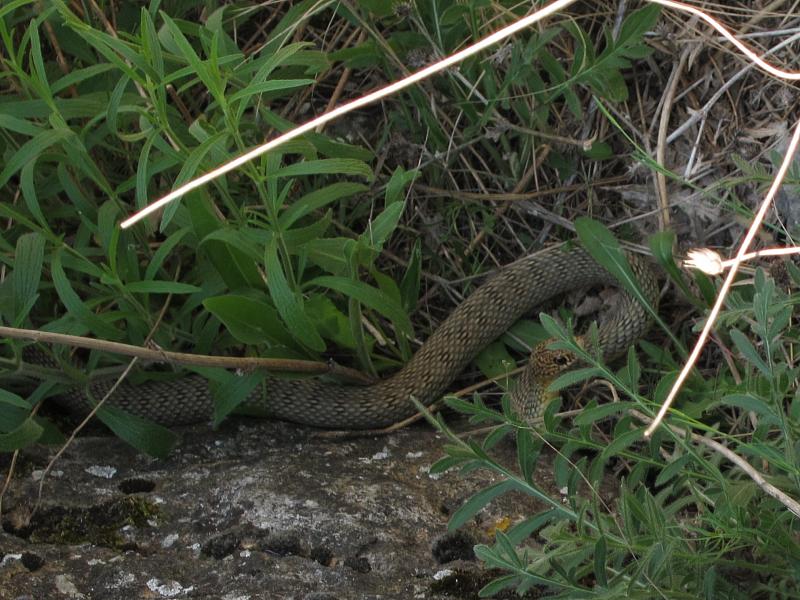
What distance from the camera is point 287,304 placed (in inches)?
123

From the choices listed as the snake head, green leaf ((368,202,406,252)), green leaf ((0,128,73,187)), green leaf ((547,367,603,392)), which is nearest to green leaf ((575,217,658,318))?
the snake head

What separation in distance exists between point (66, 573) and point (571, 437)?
1.41 metres

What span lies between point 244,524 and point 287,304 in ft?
2.31

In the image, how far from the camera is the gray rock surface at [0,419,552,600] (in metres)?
2.59

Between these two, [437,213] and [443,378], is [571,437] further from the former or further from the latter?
[437,213]

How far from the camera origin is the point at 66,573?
8.63 ft

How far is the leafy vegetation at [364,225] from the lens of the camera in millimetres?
2447

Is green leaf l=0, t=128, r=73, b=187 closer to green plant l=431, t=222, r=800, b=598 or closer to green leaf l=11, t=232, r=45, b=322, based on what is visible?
green leaf l=11, t=232, r=45, b=322

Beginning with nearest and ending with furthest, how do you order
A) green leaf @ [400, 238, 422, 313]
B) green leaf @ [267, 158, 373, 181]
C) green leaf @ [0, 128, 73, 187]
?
green leaf @ [267, 158, 373, 181], green leaf @ [0, 128, 73, 187], green leaf @ [400, 238, 422, 313]

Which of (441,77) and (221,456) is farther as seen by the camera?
(441,77)

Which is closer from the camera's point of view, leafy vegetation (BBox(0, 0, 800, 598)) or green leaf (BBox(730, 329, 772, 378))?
green leaf (BBox(730, 329, 772, 378))

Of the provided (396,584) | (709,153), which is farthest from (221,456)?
(709,153)

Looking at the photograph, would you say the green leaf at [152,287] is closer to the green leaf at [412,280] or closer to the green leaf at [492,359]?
the green leaf at [412,280]

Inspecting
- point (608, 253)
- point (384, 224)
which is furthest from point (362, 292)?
point (608, 253)
